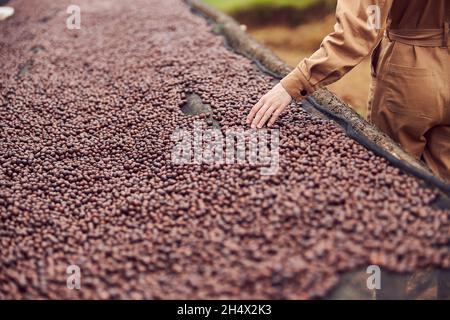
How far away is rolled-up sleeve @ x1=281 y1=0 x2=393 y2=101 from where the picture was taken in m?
2.39

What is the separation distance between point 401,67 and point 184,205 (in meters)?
1.73

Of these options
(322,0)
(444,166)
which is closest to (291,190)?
(444,166)

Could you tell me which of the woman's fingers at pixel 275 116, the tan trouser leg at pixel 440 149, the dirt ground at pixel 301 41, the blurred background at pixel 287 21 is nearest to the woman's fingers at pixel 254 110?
the woman's fingers at pixel 275 116

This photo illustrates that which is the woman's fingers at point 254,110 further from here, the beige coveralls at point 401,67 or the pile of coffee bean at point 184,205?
the beige coveralls at point 401,67

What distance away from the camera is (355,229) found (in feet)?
6.77

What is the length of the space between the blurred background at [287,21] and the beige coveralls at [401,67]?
558 cm

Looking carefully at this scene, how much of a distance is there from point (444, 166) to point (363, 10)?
1.33 m

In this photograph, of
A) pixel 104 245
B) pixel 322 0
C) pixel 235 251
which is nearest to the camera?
pixel 235 251

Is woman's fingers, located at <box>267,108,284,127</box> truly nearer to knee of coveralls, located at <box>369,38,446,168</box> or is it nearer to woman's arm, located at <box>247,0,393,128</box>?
woman's arm, located at <box>247,0,393,128</box>

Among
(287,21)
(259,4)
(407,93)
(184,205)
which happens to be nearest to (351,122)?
(407,93)

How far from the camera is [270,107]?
283cm

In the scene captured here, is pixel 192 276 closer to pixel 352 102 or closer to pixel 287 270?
pixel 287 270

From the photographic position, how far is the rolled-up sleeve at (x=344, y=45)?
2393mm

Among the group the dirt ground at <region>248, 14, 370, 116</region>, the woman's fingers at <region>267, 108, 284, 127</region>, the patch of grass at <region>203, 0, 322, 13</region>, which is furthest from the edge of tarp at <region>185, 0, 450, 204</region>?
the patch of grass at <region>203, 0, 322, 13</region>
